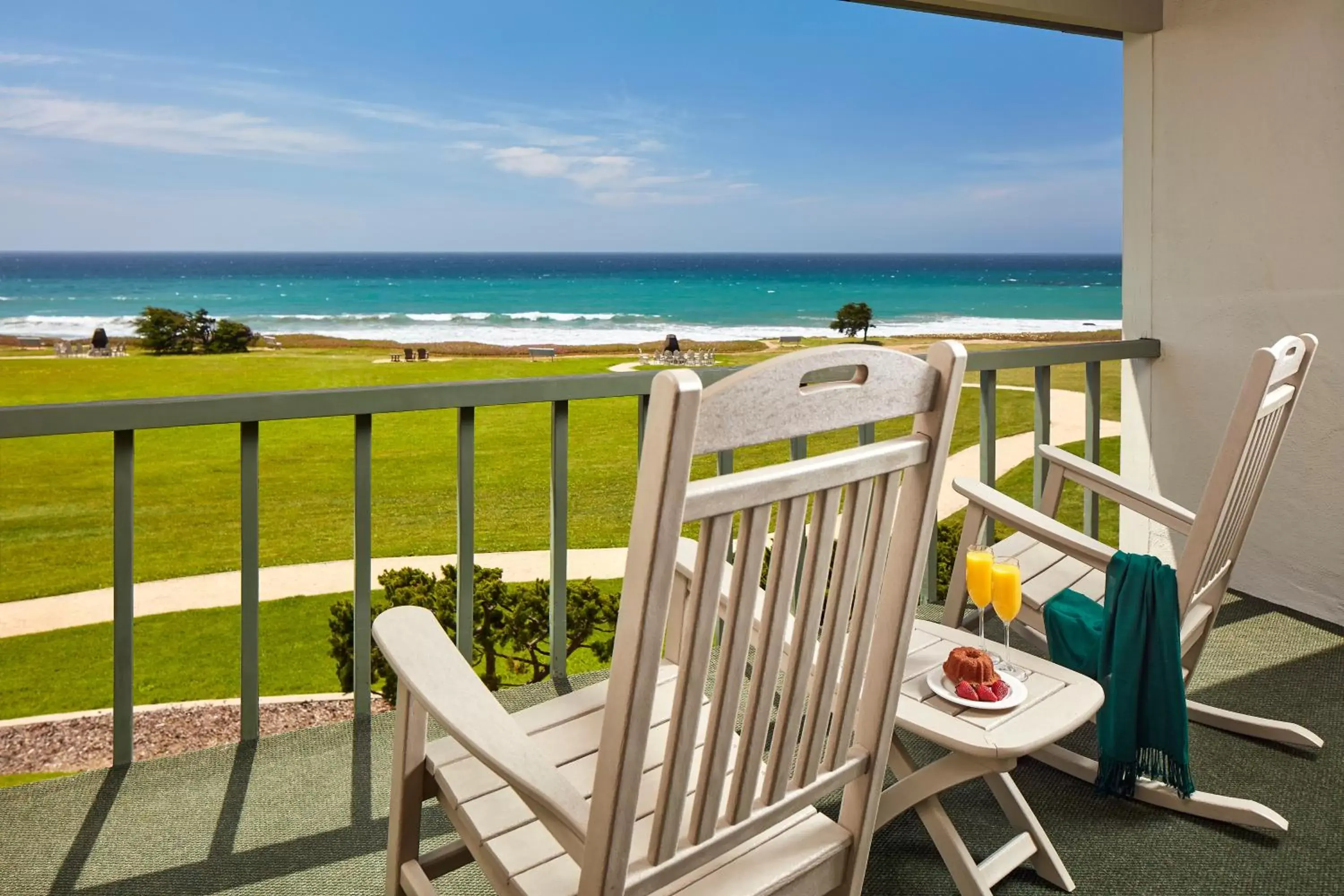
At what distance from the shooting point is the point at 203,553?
15.1 m

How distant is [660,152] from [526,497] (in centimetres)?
732

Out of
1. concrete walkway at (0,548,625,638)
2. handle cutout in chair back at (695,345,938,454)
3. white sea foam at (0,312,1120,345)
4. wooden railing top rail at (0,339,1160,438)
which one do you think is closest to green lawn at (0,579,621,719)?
concrete walkway at (0,548,625,638)

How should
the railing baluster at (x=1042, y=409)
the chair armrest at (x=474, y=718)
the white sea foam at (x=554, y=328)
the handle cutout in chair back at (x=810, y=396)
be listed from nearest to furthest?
1. the handle cutout in chair back at (x=810, y=396)
2. the chair armrest at (x=474, y=718)
3. the railing baluster at (x=1042, y=409)
4. the white sea foam at (x=554, y=328)

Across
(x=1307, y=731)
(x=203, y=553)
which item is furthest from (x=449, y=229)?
(x=1307, y=731)

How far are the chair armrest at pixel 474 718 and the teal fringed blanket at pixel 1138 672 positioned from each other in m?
1.22

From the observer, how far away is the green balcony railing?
1.76 m

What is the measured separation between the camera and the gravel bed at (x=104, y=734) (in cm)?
1056

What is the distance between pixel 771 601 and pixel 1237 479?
125cm

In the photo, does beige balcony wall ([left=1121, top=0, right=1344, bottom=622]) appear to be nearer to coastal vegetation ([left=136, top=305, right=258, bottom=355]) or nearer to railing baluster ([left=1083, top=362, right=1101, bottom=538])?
railing baluster ([left=1083, top=362, right=1101, bottom=538])

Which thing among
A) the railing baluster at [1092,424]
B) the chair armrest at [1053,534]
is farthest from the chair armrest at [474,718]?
the railing baluster at [1092,424]

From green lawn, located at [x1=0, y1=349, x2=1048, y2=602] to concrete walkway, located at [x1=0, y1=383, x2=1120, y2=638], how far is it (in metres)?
0.18

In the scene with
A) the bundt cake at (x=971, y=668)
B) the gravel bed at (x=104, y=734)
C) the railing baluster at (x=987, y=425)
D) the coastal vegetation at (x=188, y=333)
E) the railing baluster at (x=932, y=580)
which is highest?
the coastal vegetation at (x=188, y=333)

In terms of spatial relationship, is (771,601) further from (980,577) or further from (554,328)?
(554,328)

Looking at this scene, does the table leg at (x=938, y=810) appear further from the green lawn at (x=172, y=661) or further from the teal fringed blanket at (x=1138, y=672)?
the green lawn at (x=172, y=661)
